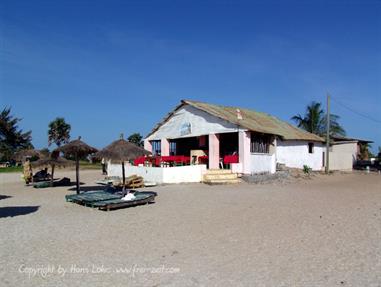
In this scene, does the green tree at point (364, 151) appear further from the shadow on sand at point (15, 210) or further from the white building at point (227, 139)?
the shadow on sand at point (15, 210)

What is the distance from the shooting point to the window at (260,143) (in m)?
21.5

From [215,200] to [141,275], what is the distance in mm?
7882

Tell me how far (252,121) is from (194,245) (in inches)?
733

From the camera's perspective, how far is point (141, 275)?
198 inches

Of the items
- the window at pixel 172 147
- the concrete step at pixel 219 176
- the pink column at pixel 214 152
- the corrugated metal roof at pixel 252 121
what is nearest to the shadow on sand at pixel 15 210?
the concrete step at pixel 219 176

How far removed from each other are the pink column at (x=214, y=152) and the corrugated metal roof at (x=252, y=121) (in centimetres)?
144

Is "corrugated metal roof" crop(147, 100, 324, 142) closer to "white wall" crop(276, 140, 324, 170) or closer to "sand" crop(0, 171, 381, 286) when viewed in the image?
"white wall" crop(276, 140, 324, 170)

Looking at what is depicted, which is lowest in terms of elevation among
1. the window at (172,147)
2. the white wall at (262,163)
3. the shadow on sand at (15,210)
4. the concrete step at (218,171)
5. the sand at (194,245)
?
the sand at (194,245)

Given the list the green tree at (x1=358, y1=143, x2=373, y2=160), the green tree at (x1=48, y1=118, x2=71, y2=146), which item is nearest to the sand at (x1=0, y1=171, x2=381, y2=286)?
the green tree at (x1=358, y1=143, x2=373, y2=160)

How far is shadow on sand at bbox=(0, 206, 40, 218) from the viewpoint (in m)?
10.2

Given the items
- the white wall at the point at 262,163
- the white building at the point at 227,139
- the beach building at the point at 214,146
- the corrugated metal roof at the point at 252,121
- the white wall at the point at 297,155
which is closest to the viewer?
the beach building at the point at 214,146

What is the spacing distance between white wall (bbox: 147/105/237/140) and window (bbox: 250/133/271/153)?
1638mm

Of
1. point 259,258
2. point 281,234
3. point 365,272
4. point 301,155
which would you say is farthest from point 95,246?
point 301,155

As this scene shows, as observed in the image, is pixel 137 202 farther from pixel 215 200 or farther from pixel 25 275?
pixel 25 275
